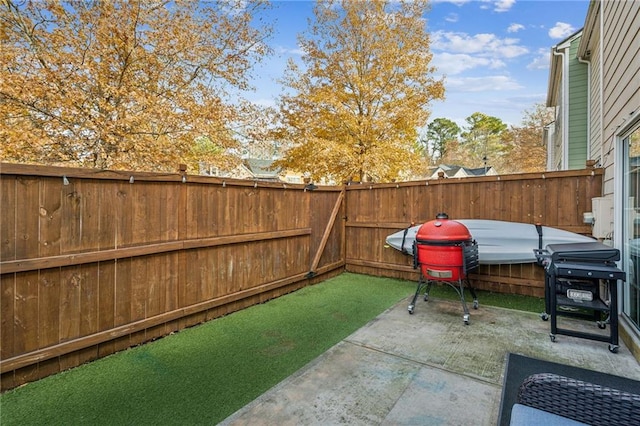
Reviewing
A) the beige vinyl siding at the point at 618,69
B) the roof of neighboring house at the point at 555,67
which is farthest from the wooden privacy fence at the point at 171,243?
the roof of neighboring house at the point at 555,67

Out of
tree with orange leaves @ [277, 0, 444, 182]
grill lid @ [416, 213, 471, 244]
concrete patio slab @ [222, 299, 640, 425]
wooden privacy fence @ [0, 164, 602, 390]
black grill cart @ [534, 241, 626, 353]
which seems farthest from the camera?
tree with orange leaves @ [277, 0, 444, 182]

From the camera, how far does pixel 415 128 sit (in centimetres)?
942

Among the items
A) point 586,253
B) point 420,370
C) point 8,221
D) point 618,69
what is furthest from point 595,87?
point 8,221

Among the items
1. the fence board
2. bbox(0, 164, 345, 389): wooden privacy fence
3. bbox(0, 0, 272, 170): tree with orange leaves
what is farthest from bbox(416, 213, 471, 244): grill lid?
bbox(0, 0, 272, 170): tree with orange leaves

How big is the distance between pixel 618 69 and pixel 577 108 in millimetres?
3678

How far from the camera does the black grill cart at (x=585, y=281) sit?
2600mm

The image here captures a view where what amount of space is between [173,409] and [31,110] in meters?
6.19

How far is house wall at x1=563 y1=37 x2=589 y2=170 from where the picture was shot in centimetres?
586

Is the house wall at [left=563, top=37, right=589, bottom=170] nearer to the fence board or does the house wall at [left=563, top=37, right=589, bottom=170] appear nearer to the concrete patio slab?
the concrete patio slab

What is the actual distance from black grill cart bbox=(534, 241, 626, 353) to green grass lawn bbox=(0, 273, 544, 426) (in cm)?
95

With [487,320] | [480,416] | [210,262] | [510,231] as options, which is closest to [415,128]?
[510,231]

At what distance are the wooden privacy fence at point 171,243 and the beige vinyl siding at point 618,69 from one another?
0.57 meters

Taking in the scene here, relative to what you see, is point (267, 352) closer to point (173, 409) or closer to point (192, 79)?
point (173, 409)

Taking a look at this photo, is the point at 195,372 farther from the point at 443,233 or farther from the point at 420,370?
the point at 443,233
